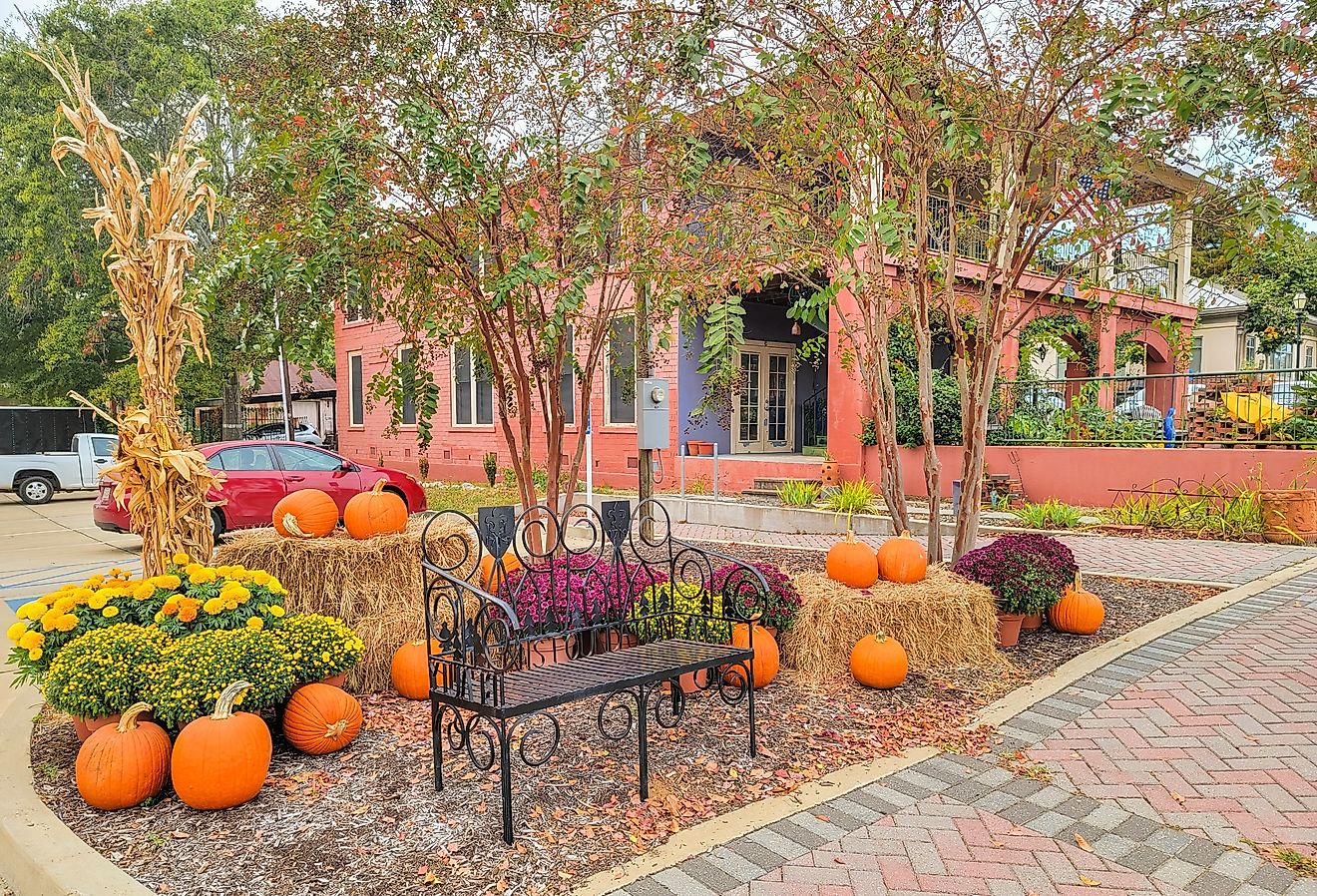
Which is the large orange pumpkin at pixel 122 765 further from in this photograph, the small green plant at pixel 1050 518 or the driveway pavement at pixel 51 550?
the small green plant at pixel 1050 518

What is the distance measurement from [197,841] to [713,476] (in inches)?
A: 459

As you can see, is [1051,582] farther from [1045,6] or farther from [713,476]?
[713,476]

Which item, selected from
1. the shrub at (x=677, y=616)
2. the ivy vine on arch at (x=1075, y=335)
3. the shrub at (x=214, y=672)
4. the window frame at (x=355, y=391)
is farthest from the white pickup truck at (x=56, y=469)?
the ivy vine on arch at (x=1075, y=335)

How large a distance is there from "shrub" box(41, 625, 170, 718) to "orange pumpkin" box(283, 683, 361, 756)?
61 centimetres

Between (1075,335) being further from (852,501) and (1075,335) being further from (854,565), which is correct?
(854,565)

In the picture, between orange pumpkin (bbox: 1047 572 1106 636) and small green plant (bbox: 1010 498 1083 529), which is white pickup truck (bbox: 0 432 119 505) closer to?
small green plant (bbox: 1010 498 1083 529)

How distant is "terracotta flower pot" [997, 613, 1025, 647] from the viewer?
18.3ft

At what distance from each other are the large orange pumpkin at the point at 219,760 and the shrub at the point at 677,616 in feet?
6.32

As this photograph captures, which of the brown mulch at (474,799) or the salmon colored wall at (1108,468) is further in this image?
the salmon colored wall at (1108,468)

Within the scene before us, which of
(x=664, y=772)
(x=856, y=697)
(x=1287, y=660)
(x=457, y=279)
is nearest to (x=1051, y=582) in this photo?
(x=1287, y=660)

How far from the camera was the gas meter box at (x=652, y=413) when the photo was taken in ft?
27.6

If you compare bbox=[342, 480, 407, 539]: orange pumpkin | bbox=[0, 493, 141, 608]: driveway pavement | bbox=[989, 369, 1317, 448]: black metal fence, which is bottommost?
bbox=[0, 493, 141, 608]: driveway pavement

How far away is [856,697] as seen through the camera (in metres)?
4.67

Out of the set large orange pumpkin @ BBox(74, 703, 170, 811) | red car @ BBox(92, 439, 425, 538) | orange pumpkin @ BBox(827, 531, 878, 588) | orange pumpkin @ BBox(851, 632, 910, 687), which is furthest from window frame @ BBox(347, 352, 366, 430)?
large orange pumpkin @ BBox(74, 703, 170, 811)
